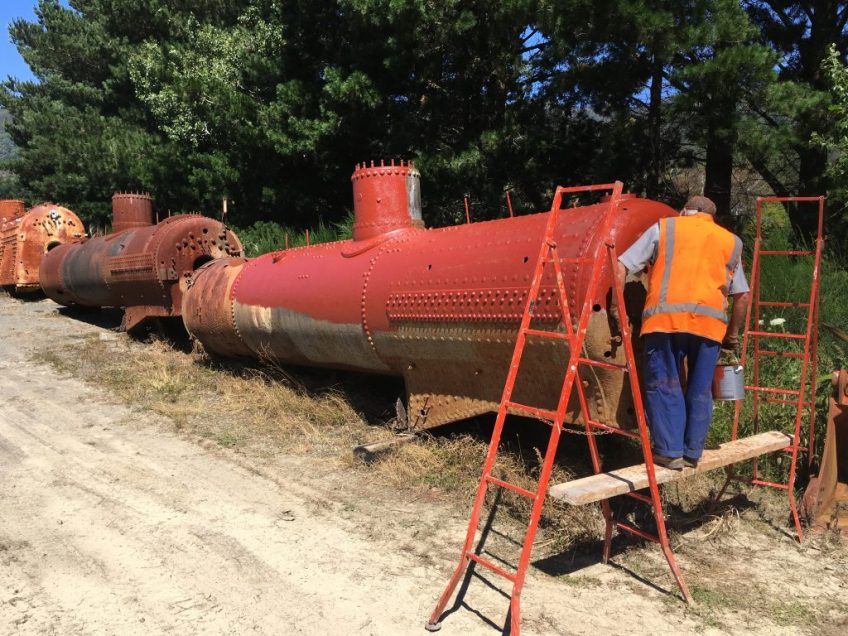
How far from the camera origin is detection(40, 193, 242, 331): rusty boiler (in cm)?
1041

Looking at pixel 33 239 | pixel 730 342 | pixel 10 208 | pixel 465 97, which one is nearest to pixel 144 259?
pixel 465 97

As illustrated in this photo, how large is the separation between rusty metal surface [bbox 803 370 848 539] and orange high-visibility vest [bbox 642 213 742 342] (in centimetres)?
115

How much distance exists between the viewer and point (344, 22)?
43.5 ft

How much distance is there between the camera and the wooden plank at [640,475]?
3.30 m

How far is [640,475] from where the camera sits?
3.66 m

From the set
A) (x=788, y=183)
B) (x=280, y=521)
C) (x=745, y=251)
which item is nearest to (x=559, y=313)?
(x=280, y=521)

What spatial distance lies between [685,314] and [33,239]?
55.2 feet

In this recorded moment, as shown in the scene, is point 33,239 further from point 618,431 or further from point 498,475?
point 618,431

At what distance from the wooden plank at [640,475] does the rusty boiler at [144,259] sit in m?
8.19

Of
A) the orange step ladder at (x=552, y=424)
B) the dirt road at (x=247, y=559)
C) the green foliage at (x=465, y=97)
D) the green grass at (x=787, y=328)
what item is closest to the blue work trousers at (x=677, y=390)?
the orange step ladder at (x=552, y=424)

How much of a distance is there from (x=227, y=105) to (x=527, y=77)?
6.74 meters

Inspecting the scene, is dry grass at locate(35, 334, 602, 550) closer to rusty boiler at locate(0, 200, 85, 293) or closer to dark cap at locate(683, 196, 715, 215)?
dark cap at locate(683, 196, 715, 215)

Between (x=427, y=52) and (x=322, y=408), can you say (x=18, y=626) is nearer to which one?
(x=322, y=408)

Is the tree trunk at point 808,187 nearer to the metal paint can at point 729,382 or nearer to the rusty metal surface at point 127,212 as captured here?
the metal paint can at point 729,382
